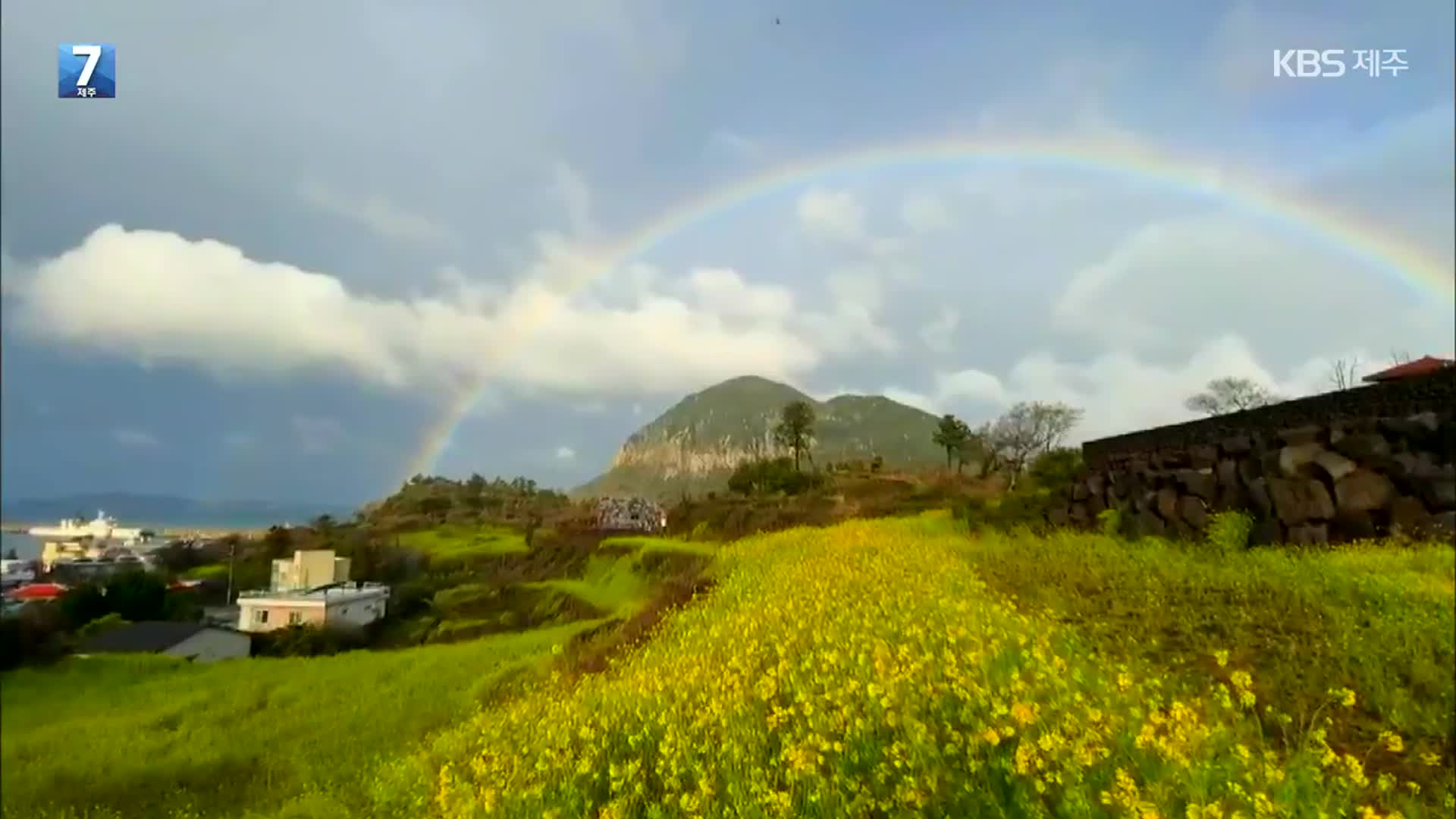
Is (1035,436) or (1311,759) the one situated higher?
(1035,436)

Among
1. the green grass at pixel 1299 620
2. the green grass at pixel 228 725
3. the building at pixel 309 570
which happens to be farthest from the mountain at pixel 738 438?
the green grass at pixel 1299 620

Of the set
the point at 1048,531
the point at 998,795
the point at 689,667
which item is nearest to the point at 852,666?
the point at 689,667

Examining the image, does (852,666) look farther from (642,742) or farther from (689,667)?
(642,742)

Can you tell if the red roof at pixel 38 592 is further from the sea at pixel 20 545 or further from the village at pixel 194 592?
the sea at pixel 20 545

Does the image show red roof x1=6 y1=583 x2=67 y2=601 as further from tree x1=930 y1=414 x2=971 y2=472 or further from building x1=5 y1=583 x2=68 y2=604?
tree x1=930 y1=414 x2=971 y2=472

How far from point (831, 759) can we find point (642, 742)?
106 cm

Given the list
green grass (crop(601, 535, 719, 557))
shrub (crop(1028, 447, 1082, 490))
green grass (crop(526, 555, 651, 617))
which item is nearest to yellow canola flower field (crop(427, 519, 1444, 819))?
green grass (crop(526, 555, 651, 617))

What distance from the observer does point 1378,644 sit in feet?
18.6

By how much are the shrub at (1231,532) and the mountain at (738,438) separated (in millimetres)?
7392

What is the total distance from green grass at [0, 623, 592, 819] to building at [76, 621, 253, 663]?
12cm

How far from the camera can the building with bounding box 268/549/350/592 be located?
6.79m

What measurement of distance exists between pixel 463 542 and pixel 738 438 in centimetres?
1234

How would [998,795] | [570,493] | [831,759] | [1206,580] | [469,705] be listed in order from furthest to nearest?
[570,493]
[1206,580]
[469,705]
[831,759]
[998,795]

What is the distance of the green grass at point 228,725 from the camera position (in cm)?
405
